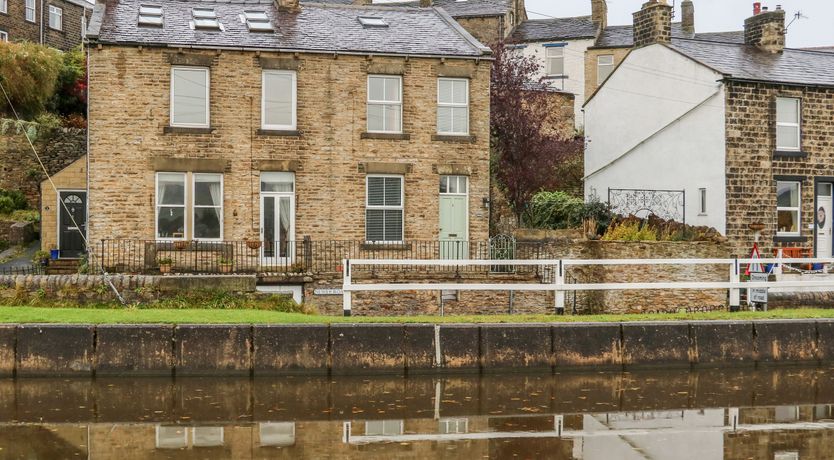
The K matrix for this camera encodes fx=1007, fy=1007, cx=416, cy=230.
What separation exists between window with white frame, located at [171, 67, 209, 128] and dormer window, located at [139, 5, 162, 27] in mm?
1746

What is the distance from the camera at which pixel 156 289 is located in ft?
64.4

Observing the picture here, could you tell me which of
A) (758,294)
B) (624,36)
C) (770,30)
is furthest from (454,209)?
(624,36)

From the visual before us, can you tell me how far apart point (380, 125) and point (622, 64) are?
30.6 feet

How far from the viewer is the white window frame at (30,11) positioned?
154ft

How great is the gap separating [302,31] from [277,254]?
6.36m

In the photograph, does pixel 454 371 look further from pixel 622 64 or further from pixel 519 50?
pixel 519 50

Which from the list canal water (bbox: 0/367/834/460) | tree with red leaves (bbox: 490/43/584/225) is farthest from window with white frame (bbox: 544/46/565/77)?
canal water (bbox: 0/367/834/460)

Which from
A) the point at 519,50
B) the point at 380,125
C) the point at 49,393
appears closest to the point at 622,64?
the point at 380,125

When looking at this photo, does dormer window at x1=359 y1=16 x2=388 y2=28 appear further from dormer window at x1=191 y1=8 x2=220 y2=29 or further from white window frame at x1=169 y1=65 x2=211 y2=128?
white window frame at x1=169 y1=65 x2=211 y2=128

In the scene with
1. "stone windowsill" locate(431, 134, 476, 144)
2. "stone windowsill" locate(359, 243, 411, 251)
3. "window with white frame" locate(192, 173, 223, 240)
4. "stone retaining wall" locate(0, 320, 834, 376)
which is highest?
"stone windowsill" locate(431, 134, 476, 144)

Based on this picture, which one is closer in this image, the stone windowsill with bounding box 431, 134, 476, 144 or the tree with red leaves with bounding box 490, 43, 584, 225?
the stone windowsill with bounding box 431, 134, 476, 144

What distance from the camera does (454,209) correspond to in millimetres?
27406

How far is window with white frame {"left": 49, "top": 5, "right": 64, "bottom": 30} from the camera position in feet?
161

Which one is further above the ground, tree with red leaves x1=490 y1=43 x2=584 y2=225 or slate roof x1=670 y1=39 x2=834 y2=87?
slate roof x1=670 y1=39 x2=834 y2=87
